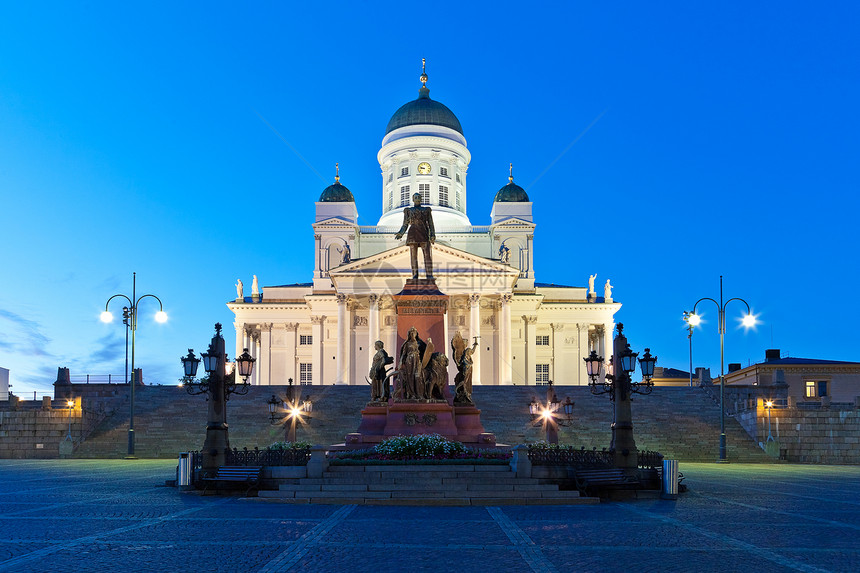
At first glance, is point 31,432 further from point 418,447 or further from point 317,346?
point 317,346

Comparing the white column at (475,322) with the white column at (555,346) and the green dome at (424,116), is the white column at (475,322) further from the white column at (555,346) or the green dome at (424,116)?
the green dome at (424,116)

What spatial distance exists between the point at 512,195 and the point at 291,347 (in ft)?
91.1

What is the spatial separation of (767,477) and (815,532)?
15.8m

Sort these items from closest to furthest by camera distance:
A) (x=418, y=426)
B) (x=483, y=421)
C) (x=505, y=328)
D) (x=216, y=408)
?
(x=216, y=408) → (x=418, y=426) → (x=483, y=421) → (x=505, y=328)

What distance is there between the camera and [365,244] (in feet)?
282

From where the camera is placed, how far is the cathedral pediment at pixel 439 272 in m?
71.8

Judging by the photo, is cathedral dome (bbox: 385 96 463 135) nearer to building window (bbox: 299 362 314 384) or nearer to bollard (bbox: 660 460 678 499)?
building window (bbox: 299 362 314 384)

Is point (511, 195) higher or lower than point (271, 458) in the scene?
higher

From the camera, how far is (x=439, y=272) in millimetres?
71375

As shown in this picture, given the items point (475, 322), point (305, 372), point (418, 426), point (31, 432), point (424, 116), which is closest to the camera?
point (418, 426)

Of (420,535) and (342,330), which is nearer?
(420,535)

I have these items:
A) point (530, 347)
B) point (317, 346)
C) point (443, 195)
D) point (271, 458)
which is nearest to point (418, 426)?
point (271, 458)

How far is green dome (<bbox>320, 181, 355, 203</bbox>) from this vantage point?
86750 millimetres

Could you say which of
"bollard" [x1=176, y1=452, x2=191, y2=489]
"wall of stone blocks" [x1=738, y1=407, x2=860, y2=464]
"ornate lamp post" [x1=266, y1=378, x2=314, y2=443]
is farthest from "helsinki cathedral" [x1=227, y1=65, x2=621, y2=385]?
"bollard" [x1=176, y1=452, x2=191, y2=489]
